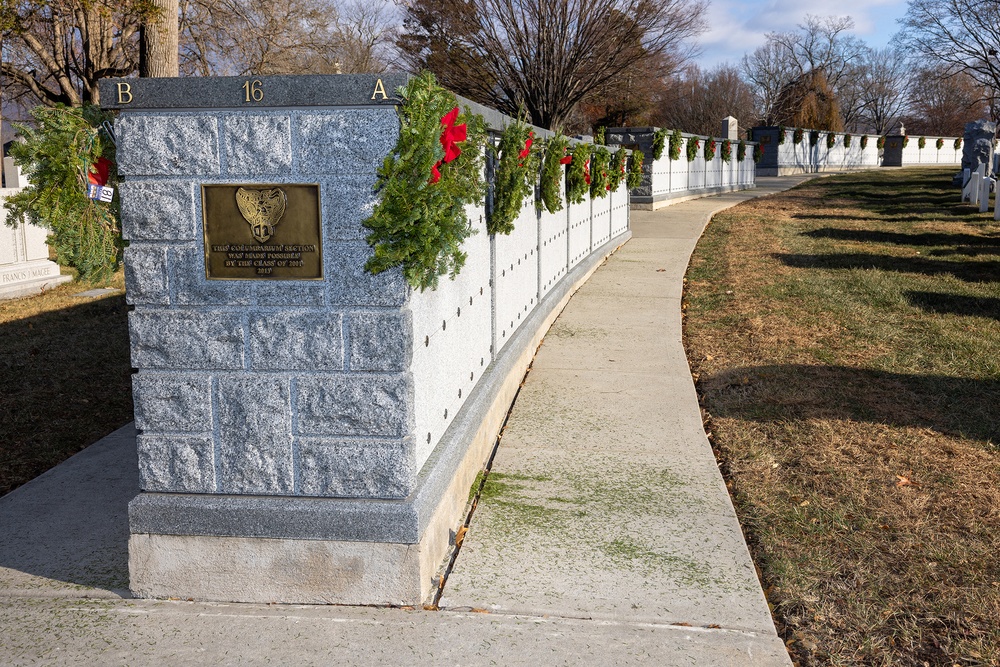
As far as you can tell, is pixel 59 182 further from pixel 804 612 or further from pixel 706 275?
pixel 706 275

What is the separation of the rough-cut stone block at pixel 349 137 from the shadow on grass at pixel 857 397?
3764 millimetres

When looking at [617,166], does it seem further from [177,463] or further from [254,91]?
[177,463]

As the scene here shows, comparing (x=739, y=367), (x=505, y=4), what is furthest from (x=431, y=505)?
(x=505, y=4)

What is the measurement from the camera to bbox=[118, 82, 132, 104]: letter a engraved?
11.4 ft

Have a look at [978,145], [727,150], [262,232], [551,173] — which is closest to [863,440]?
[551,173]

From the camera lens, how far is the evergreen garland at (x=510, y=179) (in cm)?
571

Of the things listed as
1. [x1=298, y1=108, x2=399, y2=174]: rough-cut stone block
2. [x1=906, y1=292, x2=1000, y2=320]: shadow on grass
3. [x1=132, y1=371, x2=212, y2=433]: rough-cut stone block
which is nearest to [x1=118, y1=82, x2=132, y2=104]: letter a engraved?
[x1=298, y1=108, x2=399, y2=174]: rough-cut stone block

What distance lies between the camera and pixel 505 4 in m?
24.6

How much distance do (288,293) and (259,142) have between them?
60 cm

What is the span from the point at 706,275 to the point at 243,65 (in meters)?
21.1

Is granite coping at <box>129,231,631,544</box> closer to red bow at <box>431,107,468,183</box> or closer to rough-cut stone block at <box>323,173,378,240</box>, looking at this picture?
rough-cut stone block at <box>323,173,378,240</box>

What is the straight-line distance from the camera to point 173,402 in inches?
147


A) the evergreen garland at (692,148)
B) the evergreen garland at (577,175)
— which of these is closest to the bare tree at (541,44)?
the evergreen garland at (692,148)

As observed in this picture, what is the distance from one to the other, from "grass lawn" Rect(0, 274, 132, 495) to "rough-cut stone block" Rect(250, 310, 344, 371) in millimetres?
2653
